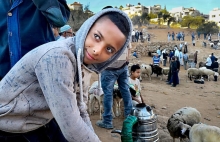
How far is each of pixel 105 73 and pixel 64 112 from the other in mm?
3364

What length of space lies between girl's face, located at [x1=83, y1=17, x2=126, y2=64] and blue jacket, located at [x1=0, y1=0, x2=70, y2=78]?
0.22 meters

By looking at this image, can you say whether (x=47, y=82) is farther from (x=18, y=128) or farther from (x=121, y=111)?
(x=121, y=111)

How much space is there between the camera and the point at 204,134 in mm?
4207

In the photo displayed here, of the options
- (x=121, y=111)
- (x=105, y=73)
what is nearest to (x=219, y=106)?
(x=121, y=111)

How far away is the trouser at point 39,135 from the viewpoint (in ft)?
3.80

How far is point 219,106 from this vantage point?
9.73 meters

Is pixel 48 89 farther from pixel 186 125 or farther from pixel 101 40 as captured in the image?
pixel 186 125

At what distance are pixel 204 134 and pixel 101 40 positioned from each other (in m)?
3.59

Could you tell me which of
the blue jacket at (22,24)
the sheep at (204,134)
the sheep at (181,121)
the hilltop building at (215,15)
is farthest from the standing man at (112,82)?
the hilltop building at (215,15)

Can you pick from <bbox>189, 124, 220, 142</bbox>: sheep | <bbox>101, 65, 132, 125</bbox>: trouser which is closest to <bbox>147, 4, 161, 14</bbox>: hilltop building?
<bbox>101, 65, 132, 125</bbox>: trouser

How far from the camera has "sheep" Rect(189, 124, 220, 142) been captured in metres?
4.13

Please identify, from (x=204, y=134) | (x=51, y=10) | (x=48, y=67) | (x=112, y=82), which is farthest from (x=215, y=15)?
(x=48, y=67)

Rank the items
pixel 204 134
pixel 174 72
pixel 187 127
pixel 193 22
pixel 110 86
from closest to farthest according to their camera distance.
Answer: pixel 204 134 → pixel 110 86 → pixel 187 127 → pixel 174 72 → pixel 193 22

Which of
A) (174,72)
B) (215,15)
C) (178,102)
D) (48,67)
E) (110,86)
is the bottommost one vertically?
(178,102)
